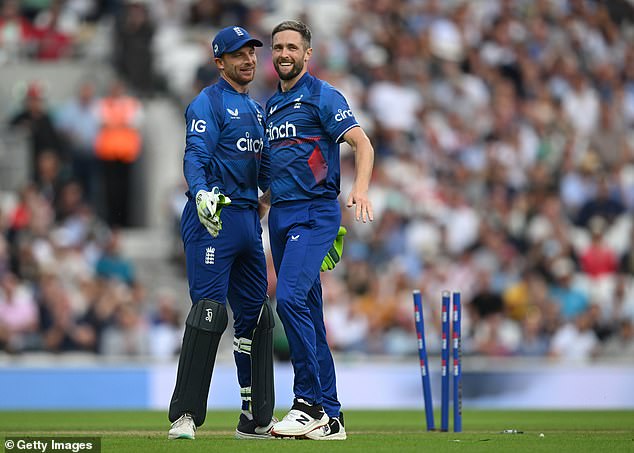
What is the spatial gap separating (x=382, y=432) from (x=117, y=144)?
9622mm

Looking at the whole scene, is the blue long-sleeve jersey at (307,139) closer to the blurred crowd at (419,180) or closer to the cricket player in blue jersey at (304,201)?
the cricket player in blue jersey at (304,201)

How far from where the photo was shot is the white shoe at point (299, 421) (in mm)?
9664

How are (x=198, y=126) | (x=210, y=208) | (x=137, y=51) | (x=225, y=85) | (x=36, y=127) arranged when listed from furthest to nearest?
(x=137, y=51), (x=36, y=127), (x=225, y=85), (x=198, y=126), (x=210, y=208)

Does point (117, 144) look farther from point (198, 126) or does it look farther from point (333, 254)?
point (198, 126)

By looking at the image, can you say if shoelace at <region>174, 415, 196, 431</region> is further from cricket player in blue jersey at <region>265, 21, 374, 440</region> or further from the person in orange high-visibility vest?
the person in orange high-visibility vest

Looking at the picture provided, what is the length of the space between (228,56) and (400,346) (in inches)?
359

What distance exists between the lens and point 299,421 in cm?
966

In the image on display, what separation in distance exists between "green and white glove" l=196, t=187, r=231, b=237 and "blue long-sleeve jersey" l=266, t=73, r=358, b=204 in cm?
59

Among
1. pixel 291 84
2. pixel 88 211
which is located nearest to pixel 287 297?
pixel 291 84

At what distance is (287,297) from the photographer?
380 inches

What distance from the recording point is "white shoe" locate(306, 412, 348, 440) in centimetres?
970

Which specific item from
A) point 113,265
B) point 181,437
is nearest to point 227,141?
point 181,437

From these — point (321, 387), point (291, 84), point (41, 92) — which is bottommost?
point (321, 387)

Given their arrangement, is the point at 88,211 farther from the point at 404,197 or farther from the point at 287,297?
the point at 287,297
